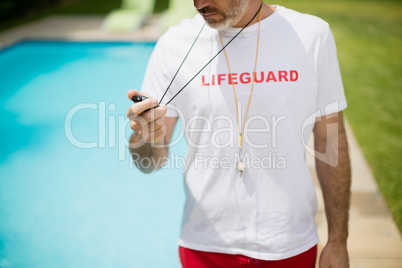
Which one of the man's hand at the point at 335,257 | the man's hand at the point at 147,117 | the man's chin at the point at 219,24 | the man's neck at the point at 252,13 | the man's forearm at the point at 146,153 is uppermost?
the man's neck at the point at 252,13

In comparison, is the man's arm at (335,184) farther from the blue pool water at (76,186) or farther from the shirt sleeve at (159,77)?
the blue pool water at (76,186)

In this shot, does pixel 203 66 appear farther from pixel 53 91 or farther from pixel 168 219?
pixel 53 91

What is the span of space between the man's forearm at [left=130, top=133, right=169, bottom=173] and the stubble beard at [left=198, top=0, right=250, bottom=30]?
0.54 meters

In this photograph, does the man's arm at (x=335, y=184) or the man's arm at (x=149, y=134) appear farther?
the man's arm at (x=335, y=184)

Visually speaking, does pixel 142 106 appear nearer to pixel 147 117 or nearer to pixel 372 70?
pixel 147 117

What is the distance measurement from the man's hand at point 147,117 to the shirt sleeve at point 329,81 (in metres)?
0.69

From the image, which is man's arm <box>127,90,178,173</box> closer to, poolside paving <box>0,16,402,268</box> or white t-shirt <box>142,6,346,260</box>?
white t-shirt <box>142,6,346,260</box>

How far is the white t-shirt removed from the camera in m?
1.41

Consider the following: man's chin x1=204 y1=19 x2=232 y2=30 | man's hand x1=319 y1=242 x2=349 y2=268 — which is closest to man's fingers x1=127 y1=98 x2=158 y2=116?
man's chin x1=204 y1=19 x2=232 y2=30

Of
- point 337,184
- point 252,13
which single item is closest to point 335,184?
point 337,184

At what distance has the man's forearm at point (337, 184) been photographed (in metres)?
1.57

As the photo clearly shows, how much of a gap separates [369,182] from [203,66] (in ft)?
10.4

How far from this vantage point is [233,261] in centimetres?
150

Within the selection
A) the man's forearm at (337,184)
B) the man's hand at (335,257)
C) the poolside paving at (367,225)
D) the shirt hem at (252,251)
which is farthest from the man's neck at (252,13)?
the poolside paving at (367,225)
